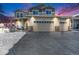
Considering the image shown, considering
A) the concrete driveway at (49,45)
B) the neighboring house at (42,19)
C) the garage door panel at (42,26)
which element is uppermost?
the neighboring house at (42,19)

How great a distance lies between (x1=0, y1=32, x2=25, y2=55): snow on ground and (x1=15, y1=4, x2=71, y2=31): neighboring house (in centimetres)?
21

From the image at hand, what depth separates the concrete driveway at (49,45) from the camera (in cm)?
575

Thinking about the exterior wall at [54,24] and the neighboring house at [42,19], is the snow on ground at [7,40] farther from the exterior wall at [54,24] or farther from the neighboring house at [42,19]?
the exterior wall at [54,24]

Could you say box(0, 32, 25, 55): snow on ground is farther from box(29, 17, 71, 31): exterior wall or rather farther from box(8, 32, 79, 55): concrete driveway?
box(29, 17, 71, 31): exterior wall

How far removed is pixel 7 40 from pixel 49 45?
2.39 ft

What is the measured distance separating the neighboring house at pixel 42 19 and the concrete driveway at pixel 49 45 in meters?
0.11

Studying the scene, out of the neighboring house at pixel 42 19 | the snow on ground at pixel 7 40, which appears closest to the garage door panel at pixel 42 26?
the neighboring house at pixel 42 19

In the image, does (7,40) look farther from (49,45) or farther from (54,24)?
(54,24)

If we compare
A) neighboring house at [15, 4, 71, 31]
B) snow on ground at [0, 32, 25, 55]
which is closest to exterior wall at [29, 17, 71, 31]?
neighboring house at [15, 4, 71, 31]

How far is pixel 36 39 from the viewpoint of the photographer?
5.79 metres

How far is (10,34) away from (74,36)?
3.64 feet

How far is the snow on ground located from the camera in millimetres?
5750
